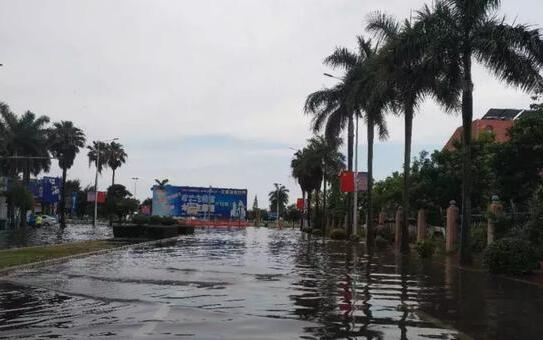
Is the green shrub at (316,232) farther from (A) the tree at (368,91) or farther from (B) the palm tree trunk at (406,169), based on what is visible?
(B) the palm tree trunk at (406,169)

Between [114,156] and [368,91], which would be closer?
[368,91]

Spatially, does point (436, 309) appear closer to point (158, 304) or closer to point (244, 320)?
point (244, 320)

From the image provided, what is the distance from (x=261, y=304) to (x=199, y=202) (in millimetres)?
75688

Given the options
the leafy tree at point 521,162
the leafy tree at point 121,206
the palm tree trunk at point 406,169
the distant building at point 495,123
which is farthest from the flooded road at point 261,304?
the leafy tree at point 121,206

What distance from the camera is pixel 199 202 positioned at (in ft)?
286

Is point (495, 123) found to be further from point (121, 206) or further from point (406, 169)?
point (121, 206)

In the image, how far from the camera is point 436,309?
1187cm

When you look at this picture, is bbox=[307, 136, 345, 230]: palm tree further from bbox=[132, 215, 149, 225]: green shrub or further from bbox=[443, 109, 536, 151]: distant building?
bbox=[132, 215, 149, 225]: green shrub

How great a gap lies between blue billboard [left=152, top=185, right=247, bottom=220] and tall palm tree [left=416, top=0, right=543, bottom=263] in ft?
206

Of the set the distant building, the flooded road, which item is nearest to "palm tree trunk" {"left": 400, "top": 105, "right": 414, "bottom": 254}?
the flooded road

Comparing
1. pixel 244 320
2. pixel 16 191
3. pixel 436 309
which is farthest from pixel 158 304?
pixel 16 191

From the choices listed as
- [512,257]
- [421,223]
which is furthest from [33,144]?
[512,257]

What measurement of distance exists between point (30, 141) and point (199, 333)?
213ft

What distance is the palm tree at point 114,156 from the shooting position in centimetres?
11744
